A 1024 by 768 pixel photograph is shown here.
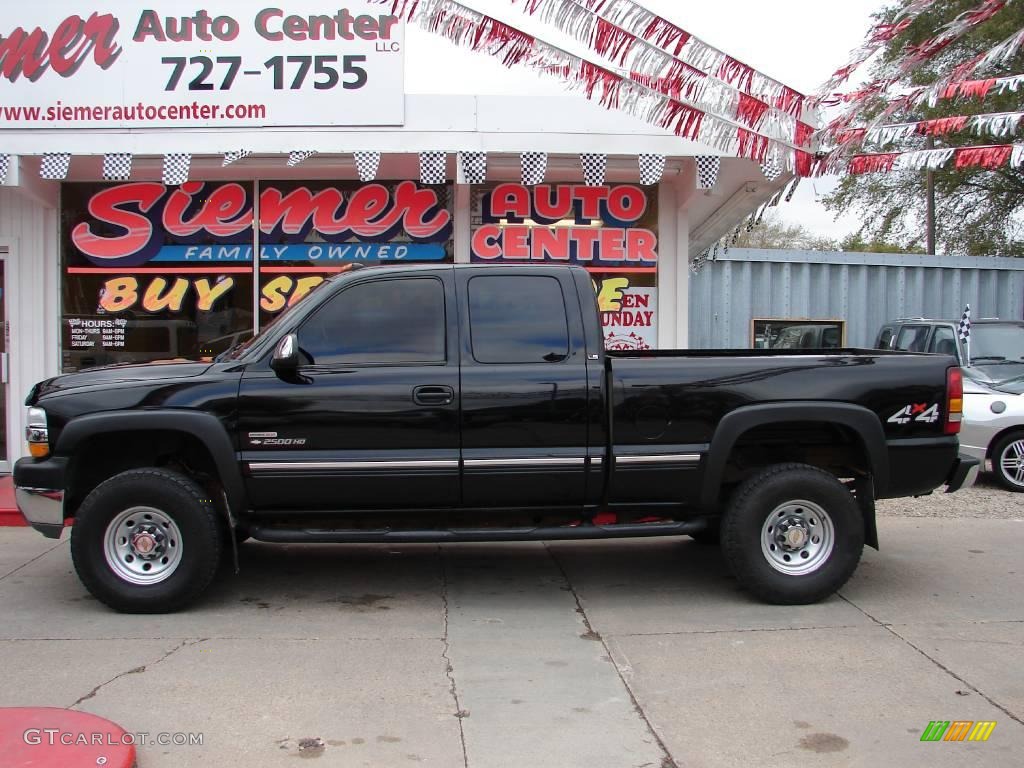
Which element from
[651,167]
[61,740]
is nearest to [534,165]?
[651,167]

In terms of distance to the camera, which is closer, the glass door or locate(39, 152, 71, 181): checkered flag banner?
locate(39, 152, 71, 181): checkered flag banner

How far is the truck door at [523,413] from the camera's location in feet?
17.4

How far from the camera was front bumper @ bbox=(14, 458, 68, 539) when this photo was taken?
5270 mm

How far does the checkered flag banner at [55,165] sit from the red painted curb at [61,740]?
6.16 metres

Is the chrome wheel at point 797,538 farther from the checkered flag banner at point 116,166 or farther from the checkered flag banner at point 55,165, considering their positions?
the checkered flag banner at point 55,165

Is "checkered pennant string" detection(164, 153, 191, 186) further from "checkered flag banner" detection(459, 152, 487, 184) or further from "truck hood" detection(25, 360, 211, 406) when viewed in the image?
"truck hood" detection(25, 360, 211, 406)

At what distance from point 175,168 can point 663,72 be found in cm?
461

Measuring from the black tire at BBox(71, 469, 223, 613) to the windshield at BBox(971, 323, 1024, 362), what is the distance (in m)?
10.2

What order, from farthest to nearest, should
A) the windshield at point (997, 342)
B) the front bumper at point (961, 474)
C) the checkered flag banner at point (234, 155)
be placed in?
the windshield at point (997, 342), the checkered flag banner at point (234, 155), the front bumper at point (961, 474)

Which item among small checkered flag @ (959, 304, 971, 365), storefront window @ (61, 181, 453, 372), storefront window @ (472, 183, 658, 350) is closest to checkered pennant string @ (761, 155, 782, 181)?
storefront window @ (472, 183, 658, 350)

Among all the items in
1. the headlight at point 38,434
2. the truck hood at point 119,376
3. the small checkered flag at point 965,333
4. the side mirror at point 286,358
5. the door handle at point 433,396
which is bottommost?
the headlight at point 38,434

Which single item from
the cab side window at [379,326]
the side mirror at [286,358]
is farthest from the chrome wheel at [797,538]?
the side mirror at [286,358]

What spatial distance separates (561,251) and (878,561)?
4455 mm

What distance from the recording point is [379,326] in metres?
5.50
